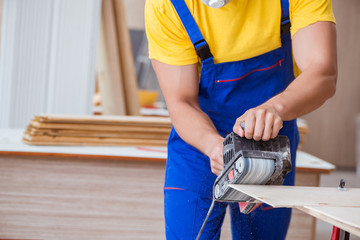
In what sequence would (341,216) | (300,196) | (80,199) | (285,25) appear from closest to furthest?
(341,216)
(300,196)
(285,25)
(80,199)

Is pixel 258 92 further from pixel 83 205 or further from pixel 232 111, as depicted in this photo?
pixel 83 205

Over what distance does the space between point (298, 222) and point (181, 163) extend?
1174mm

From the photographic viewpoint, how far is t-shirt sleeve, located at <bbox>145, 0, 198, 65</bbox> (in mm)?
1664

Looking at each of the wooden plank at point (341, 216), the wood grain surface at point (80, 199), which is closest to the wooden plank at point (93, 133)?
the wood grain surface at point (80, 199)

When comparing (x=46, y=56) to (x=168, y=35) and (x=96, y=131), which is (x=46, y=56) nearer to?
(x=96, y=131)

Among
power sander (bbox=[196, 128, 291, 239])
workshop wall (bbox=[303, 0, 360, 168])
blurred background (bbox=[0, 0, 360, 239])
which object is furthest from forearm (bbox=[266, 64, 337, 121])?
workshop wall (bbox=[303, 0, 360, 168])

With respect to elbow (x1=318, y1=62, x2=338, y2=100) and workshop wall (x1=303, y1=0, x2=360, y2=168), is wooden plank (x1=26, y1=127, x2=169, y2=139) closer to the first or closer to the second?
elbow (x1=318, y1=62, x2=338, y2=100)

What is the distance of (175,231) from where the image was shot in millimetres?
1682

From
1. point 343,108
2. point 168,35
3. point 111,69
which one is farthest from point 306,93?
point 343,108

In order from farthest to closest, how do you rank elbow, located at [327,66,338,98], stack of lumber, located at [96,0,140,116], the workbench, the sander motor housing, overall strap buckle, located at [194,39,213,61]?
stack of lumber, located at [96,0,140,116]
the workbench
overall strap buckle, located at [194,39,213,61]
elbow, located at [327,66,338,98]
the sander motor housing

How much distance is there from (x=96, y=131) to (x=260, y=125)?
1.57m

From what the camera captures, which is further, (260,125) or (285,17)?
(285,17)

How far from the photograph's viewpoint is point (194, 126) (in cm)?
160

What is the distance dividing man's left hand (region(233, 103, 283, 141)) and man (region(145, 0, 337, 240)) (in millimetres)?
238
